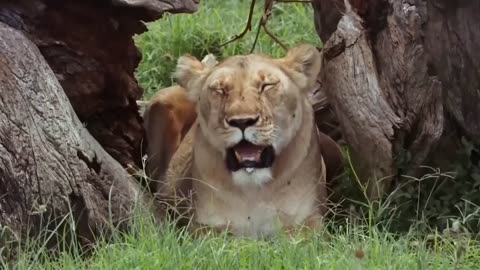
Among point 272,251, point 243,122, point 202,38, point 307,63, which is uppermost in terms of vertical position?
point 307,63

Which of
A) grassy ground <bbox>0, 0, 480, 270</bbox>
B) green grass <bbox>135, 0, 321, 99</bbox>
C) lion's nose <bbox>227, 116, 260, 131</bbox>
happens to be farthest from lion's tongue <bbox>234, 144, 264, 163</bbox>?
green grass <bbox>135, 0, 321, 99</bbox>

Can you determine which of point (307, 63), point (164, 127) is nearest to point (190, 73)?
point (307, 63)

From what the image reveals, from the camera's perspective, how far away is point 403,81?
495 centimetres

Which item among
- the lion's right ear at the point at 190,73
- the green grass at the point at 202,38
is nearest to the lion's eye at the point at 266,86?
the lion's right ear at the point at 190,73

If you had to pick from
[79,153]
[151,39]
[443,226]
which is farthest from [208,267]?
[151,39]

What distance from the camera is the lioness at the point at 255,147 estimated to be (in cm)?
470

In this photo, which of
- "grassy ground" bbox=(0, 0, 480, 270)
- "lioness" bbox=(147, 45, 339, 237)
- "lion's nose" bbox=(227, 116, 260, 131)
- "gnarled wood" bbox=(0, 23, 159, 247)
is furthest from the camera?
"lioness" bbox=(147, 45, 339, 237)

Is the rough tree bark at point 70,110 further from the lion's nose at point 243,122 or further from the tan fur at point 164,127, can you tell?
the lion's nose at point 243,122

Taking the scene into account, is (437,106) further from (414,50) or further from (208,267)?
(208,267)

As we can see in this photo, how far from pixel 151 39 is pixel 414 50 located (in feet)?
8.54

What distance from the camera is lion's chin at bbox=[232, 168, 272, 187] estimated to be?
476cm

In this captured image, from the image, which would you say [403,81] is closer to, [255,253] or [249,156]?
[249,156]

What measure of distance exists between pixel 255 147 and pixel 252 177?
0.12 metres

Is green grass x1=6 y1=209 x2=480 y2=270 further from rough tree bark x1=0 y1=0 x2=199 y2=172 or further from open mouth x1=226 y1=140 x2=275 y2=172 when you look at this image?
rough tree bark x1=0 y1=0 x2=199 y2=172
